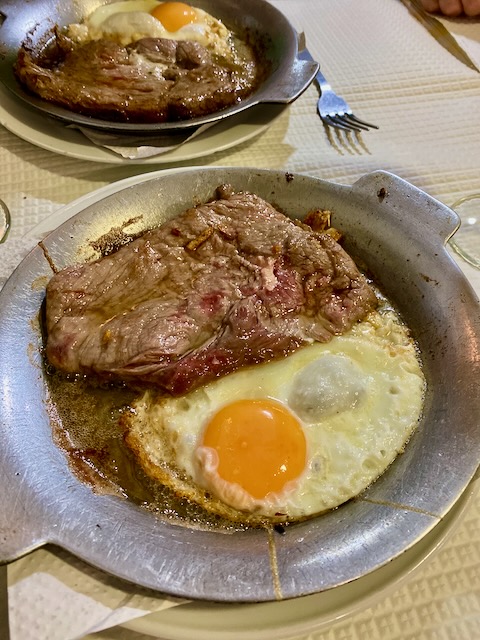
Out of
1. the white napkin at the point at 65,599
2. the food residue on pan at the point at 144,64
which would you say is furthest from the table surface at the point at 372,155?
the food residue on pan at the point at 144,64

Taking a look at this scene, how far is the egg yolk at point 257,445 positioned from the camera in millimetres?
1571

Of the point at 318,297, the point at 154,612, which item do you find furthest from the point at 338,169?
the point at 154,612

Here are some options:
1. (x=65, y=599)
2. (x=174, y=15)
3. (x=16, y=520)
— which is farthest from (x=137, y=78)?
(x=65, y=599)

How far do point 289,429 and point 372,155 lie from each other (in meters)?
1.87

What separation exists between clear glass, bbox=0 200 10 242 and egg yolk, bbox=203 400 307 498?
1345 millimetres

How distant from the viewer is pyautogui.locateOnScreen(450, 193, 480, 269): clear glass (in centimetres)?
231

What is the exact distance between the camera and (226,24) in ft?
11.5

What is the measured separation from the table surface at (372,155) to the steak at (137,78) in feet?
0.80

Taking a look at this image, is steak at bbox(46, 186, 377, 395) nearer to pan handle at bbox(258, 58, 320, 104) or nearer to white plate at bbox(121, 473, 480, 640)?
white plate at bbox(121, 473, 480, 640)

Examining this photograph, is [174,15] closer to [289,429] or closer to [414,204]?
[414,204]

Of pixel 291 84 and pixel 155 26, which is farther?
pixel 155 26

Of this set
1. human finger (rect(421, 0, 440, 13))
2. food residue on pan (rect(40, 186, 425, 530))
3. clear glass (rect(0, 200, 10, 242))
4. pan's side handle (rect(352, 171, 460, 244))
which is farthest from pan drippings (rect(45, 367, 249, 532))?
human finger (rect(421, 0, 440, 13))

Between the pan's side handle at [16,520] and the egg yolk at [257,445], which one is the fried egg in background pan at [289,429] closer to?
the egg yolk at [257,445]

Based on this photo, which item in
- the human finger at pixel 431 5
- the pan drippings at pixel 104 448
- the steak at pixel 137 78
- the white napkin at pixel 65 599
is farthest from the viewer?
the human finger at pixel 431 5
